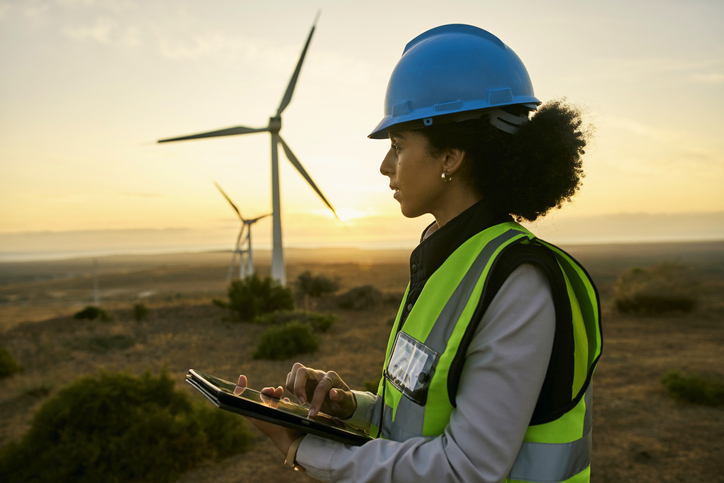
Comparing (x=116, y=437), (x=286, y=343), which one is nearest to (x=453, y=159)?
(x=116, y=437)

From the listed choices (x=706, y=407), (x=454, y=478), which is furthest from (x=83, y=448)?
(x=706, y=407)

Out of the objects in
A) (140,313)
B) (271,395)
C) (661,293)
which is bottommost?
(140,313)

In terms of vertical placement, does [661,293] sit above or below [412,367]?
below

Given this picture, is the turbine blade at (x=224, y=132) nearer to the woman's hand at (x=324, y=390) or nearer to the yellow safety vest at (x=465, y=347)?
the woman's hand at (x=324, y=390)

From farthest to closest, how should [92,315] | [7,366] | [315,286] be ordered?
1. [315,286]
2. [92,315]
3. [7,366]

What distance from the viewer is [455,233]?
65.5 inches

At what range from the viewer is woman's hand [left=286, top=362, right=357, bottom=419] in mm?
1810

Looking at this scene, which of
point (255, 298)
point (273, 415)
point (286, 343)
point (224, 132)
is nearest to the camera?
point (273, 415)

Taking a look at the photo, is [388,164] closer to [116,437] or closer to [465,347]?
[465,347]

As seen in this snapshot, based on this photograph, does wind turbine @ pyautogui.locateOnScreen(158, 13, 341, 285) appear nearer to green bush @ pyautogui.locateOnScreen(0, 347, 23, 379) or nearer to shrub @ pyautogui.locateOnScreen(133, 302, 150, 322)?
shrub @ pyautogui.locateOnScreen(133, 302, 150, 322)

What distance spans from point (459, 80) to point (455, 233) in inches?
24.5

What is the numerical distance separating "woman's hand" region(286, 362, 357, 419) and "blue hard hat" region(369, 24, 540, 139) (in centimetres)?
115

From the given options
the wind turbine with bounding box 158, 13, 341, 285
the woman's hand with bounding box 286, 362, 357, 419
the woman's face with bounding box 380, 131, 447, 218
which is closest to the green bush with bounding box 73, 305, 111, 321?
the wind turbine with bounding box 158, 13, 341, 285

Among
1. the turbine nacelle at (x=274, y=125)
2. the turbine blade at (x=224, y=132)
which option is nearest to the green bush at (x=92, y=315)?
the turbine blade at (x=224, y=132)
